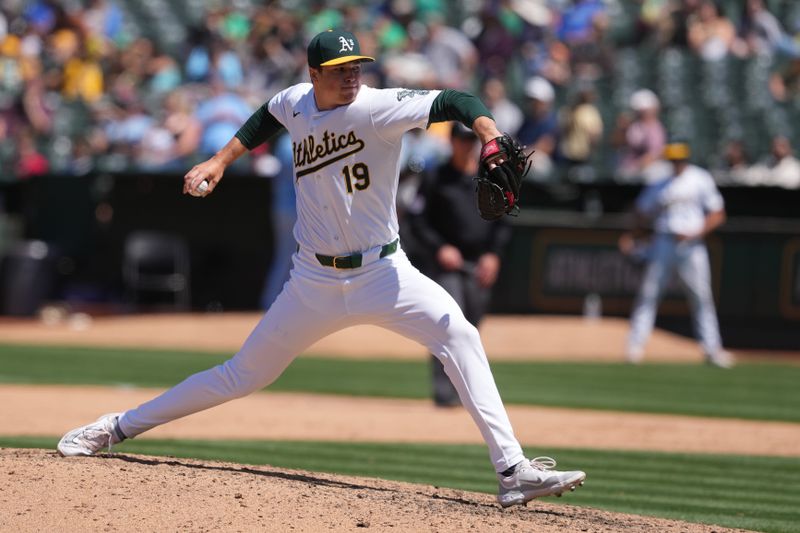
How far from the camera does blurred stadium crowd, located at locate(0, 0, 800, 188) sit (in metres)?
17.7

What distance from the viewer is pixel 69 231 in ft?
58.4

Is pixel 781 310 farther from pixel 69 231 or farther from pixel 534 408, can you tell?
pixel 69 231

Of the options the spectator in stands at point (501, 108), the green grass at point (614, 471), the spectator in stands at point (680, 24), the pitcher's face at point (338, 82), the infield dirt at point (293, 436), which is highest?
the spectator in stands at point (680, 24)

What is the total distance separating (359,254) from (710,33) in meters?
14.5

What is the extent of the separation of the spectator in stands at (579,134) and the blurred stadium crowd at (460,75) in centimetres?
2


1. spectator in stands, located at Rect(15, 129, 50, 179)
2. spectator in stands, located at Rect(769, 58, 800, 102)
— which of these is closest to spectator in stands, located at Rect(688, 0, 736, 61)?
spectator in stands, located at Rect(769, 58, 800, 102)

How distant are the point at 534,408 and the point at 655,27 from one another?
1034 cm

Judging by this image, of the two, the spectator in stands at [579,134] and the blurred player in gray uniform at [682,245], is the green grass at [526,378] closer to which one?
the blurred player in gray uniform at [682,245]

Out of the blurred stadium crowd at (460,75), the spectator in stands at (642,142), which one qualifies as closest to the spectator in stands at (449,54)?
the blurred stadium crowd at (460,75)

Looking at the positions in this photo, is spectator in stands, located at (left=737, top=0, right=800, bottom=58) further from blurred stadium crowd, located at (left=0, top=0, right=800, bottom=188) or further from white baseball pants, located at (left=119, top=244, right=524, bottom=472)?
white baseball pants, located at (left=119, top=244, right=524, bottom=472)

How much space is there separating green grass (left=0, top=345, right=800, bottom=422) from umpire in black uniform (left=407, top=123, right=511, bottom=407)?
1379 millimetres

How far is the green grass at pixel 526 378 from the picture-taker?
1201 cm

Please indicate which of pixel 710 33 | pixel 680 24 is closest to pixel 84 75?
pixel 680 24

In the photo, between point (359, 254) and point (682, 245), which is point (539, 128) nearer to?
point (682, 245)
